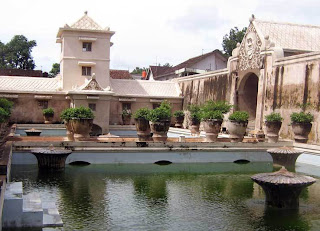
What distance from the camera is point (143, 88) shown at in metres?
25.0

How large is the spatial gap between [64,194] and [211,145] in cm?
565

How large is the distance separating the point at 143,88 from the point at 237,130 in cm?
1206

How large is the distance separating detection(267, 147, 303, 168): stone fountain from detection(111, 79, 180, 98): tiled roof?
13.2 m

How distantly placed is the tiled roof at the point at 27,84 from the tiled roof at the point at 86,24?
317 cm

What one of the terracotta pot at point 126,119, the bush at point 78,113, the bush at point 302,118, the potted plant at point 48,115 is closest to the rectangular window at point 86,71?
the potted plant at point 48,115

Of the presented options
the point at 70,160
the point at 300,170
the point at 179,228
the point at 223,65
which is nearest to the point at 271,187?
the point at 179,228

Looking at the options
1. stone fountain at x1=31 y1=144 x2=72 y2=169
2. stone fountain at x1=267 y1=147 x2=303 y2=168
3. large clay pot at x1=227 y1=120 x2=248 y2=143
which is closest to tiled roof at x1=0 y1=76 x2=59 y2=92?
large clay pot at x1=227 y1=120 x2=248 y2=143

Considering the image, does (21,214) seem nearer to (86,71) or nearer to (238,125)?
Answer: (238,125)

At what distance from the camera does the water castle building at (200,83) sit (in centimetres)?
1638

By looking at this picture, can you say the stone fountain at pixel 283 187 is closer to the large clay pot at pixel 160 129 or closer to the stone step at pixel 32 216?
the stone step at pixel 32 216

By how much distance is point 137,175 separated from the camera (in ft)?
35.2

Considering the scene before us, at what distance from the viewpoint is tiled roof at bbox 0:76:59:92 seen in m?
22.2

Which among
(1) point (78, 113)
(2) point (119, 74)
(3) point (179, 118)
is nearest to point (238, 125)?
(1) point (78, 113)

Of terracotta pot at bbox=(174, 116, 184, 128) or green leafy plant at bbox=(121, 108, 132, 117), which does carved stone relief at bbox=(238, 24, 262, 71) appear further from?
green leafy plant at bbox=(121, 108, 132, 117)
